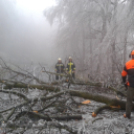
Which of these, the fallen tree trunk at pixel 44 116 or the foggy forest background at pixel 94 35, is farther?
the foggy forest background at pixel 94 35

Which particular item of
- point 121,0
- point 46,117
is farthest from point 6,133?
point 121,0

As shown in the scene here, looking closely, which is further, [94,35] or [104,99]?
[94,35]

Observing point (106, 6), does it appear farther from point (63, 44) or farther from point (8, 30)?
point (8, 30)

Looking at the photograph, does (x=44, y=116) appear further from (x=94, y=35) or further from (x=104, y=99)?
(x=94, y=35)

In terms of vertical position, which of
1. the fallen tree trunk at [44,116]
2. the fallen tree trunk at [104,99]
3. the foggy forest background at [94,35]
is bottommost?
the fallen tree trunk at [44,116]

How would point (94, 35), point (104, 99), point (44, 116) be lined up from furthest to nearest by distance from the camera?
point (94, 35), point (104, 99), point (44, 116)

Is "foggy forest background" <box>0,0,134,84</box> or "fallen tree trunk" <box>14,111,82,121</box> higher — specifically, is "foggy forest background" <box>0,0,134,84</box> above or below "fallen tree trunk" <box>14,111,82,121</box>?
above

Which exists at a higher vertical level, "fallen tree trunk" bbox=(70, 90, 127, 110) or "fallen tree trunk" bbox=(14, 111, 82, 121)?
"fallen tree trunk" bbox=(70, 90, 127, 110)

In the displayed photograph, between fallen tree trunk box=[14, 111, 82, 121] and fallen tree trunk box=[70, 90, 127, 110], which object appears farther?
Result: fallen tree trunk box=[70, 90, 127, 110]

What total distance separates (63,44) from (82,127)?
22.1ft

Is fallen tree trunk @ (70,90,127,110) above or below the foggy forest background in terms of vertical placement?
below

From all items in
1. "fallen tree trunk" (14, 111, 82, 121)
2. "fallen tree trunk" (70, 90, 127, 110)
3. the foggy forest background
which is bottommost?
"fallen tree trunk" (14, 111, 82, 121)

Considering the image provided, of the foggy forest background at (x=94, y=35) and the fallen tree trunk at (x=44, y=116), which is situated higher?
the foggy forest background at (x=94, y=35)

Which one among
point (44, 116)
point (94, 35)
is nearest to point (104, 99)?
point (44, 116)
